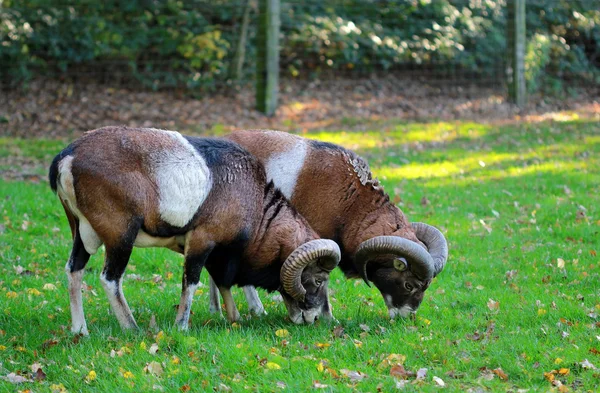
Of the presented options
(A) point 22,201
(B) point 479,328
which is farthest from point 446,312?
(A) point 22,201

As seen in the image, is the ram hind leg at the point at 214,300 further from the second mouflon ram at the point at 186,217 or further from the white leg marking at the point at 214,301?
the second mouflon ram at the point at 186,217

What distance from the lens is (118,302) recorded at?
6.96m

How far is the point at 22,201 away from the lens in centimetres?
1105

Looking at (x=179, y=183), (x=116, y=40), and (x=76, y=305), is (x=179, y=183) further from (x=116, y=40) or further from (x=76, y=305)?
(x=116, y=40)

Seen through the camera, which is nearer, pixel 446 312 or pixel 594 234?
pixel 446 312

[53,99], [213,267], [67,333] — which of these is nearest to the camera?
[67,333]

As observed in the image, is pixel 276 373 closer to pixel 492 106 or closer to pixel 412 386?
pixel 412 386

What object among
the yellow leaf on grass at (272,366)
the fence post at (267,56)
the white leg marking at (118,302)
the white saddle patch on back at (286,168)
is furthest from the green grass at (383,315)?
the fence post at (267,56)

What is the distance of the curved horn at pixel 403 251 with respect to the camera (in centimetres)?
732

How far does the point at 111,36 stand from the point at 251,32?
3221 mm

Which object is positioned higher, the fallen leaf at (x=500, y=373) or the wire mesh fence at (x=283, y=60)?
the fallen leaf at (x=500, y=373)

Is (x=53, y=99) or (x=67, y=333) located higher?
(x=67, y=333)

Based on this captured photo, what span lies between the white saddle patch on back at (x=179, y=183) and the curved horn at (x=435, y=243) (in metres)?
2.14

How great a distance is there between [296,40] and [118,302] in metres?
13.5
